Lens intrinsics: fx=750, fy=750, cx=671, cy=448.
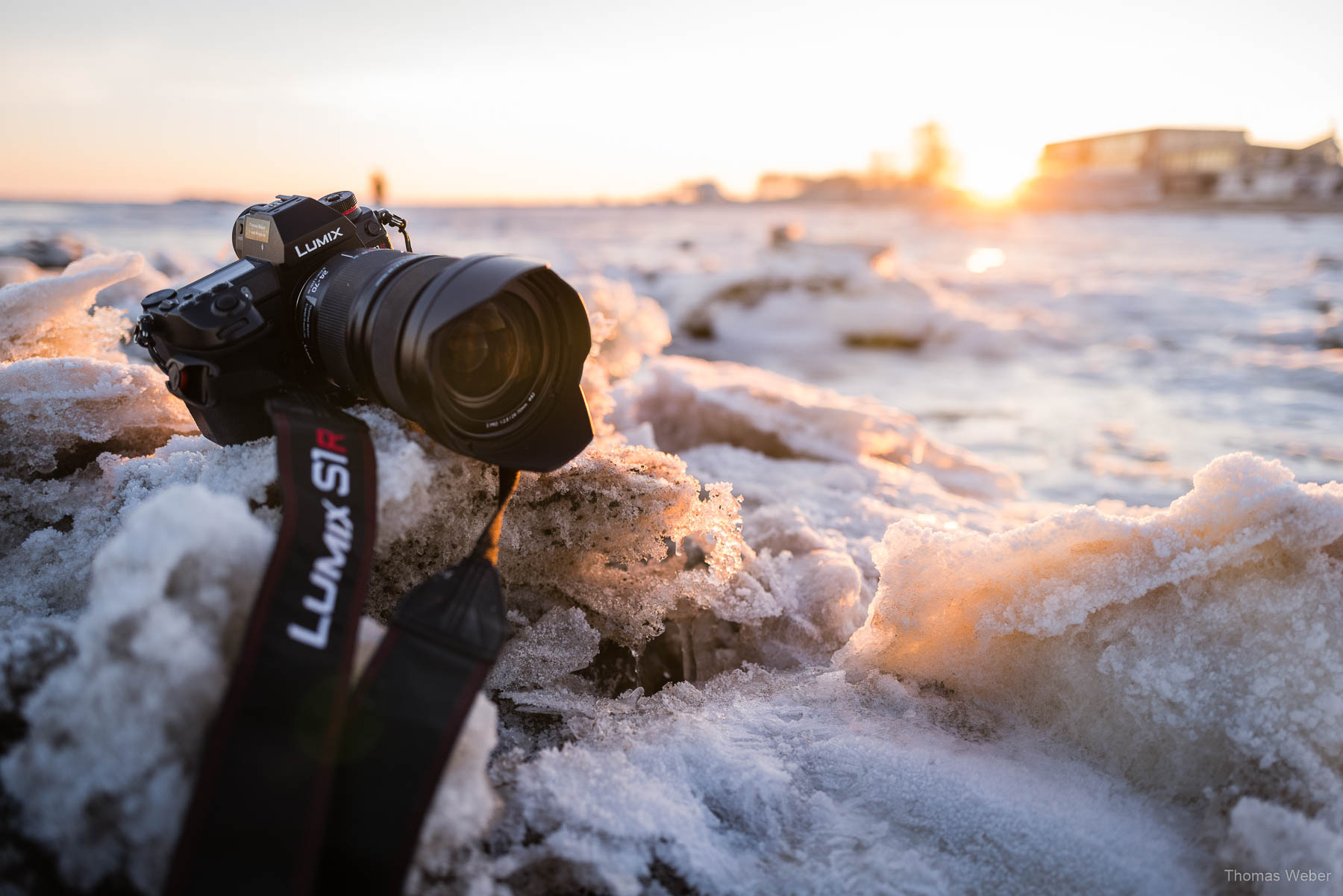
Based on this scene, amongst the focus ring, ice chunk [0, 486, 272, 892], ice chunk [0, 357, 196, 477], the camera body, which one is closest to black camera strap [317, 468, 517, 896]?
ice chunk [0, 486, 272, 892]

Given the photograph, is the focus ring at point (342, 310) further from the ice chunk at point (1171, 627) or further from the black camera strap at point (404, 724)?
the ice chunk at point (1171, 627)

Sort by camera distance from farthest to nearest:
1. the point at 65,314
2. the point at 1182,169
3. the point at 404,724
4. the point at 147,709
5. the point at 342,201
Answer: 1. the point at 1182,169
2. the point at 65,314
3. the point at 342,201
4. the point at 404,724
5. the point at 147,709

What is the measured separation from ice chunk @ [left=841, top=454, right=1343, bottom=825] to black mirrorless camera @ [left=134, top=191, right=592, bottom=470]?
694 millimetres

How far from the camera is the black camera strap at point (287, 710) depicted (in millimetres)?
713

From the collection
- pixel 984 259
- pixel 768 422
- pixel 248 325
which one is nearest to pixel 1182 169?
pixel 984 259

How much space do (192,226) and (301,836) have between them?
90.7ft

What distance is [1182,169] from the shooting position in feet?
132

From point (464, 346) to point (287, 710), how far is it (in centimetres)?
58

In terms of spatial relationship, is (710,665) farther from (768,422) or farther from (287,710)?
(768,422)

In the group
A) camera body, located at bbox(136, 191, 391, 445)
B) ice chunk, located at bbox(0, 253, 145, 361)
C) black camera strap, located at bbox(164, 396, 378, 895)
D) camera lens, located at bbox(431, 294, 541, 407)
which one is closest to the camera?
black camera strap, located at bbox(164, 396, 378, 895)

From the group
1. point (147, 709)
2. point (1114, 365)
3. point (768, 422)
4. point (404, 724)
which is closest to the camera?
point (147, 709)

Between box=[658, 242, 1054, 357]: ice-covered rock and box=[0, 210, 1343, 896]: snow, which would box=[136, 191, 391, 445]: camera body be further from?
box=[658, 242, 1054, 357]: ice-covered rock

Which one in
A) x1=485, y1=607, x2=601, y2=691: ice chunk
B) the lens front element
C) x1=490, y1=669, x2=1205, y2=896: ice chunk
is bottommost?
x1=490, y1=669, x2=1205, y2=896: ice chunk

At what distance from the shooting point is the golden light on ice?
1552cm
